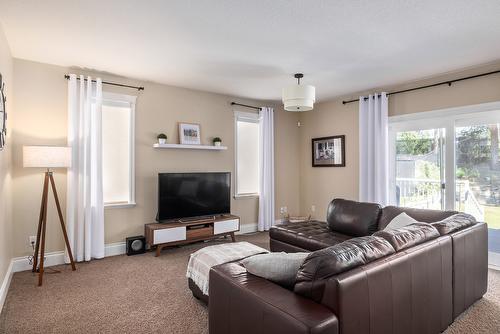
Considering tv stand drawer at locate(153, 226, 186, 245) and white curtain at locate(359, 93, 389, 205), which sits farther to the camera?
white curtain at locate(359, 93, 389, 205)

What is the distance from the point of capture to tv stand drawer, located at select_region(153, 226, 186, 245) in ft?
13.1

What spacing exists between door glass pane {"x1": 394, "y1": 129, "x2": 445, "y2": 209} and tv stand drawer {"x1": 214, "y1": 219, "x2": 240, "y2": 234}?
8.63 ft

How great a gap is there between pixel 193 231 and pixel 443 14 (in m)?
3.84

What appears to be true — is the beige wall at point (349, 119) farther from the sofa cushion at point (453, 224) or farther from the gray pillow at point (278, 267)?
the gray pillow at point (278, 267)

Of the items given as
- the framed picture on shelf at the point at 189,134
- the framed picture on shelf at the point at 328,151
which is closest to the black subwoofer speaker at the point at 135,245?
the framed picture on shelf at the point at 189,134

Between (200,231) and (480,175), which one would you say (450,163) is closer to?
(480,175)

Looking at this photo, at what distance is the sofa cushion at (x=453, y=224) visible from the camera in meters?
2.32

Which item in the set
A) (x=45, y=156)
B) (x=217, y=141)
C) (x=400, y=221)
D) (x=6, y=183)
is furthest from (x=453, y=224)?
(x=6, y=183)

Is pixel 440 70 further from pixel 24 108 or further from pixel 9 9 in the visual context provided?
pixel 24 108

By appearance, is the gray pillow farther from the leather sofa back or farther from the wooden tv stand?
the wooden tv stand

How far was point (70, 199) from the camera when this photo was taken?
3.69 m

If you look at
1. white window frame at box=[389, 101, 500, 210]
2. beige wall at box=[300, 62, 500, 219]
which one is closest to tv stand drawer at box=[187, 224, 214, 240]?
beige wall at box=[300, 62, 500, 219]

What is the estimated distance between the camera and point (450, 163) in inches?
159

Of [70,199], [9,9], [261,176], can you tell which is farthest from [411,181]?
[9,9]
